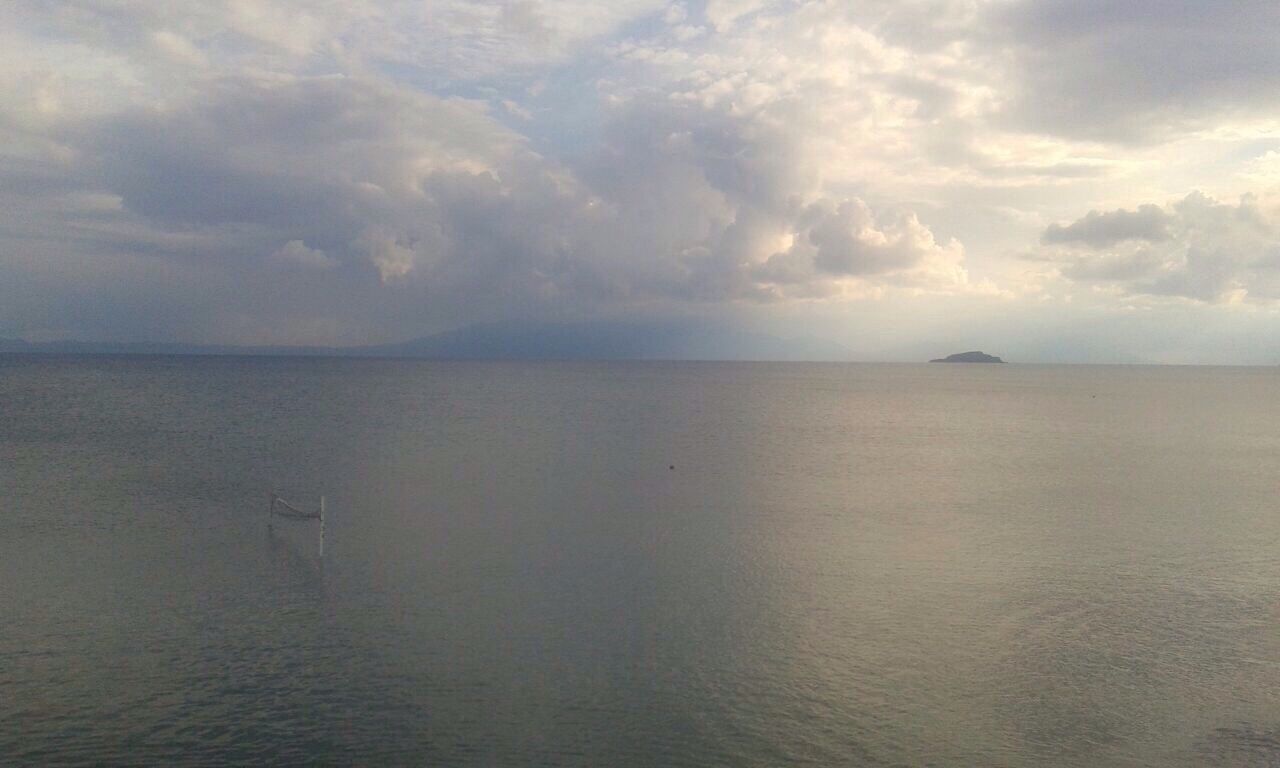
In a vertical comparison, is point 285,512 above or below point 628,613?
above

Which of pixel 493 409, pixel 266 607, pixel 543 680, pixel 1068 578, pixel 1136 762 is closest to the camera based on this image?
pixel 1136 762

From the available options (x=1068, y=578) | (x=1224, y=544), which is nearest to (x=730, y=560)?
(x=1068, y=578)

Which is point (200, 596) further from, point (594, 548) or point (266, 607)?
point (594, 548)

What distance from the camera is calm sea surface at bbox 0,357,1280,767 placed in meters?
18.2

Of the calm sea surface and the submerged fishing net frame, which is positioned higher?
the submerged fishing net frame

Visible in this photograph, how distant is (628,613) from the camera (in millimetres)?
25734

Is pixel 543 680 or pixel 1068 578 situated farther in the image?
pixel 1068 578

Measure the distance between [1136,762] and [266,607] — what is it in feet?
72.5

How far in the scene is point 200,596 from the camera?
26.3 meters

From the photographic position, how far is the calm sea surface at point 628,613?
1820 cm

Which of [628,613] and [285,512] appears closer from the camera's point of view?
[628,613]

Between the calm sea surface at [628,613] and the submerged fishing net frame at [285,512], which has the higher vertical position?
the submerged fishing net frame at [285,512]

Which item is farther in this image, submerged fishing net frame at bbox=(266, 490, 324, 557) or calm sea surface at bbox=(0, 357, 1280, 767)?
submerged fishing net frame at bbox=(266, 490, 324, 557)

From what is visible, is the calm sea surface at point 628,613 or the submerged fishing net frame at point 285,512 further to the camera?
the submerged fishing net frame at point 285,512
